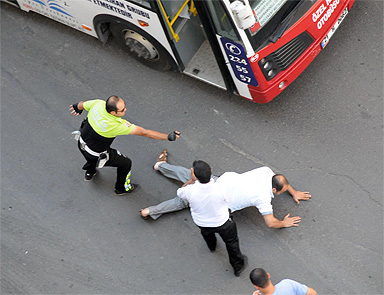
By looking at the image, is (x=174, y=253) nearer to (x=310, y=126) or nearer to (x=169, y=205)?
(x=169, y=205)

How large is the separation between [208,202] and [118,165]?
1.47m

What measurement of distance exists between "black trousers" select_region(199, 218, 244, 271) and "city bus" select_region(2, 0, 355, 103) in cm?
174

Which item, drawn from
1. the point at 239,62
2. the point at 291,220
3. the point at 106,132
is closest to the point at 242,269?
the point at 291,220

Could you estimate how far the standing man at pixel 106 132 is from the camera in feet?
19.9

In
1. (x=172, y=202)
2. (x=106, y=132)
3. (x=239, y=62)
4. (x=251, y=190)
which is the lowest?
(x=172, y=202)

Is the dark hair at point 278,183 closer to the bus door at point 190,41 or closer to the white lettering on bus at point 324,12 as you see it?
the bus door at point 190,41

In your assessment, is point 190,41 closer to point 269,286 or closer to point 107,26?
point 107,26

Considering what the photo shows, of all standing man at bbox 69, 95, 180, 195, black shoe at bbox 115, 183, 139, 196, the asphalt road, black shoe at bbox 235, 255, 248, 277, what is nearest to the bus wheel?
the asphalt road

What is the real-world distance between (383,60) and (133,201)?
3534mm

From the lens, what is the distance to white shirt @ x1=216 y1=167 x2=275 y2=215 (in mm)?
6113

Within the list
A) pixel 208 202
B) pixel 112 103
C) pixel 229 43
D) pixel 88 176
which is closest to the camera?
pixel 208 202

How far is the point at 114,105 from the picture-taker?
5.92 meters

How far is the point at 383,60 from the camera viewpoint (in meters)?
7.38

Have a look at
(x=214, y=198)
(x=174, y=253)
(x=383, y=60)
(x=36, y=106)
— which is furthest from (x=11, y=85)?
(x=383, y=60)
